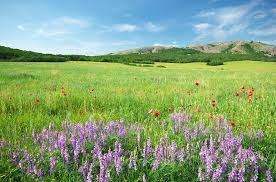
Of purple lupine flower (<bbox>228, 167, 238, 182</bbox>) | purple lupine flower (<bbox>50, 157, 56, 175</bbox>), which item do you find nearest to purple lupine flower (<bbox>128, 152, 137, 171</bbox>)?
purple lupine flower (<bbox>50, 157, 56, 175</bbox>)

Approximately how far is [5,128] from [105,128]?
180 cm

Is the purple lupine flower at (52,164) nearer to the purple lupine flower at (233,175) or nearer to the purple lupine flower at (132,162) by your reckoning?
the purple lupine flower at (132,162)

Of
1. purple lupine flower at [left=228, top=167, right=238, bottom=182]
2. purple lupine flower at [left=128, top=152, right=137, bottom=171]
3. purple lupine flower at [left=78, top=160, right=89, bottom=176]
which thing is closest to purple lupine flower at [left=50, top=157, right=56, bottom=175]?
purple lupine flower at [left=78, top=160, right=89, bottom=176]

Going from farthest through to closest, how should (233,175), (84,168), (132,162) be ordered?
(132,162) → (84,168) → (233,175)

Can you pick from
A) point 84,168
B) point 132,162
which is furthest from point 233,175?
point 84,168

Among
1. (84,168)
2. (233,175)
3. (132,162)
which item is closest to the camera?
(233,175)

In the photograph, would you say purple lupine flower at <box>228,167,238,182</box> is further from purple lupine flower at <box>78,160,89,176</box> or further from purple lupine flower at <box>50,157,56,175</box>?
purple lupine flower at <box>50,157,56,175</box>

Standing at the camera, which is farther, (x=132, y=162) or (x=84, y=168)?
(x=132, y=162)

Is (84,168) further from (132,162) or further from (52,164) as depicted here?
(132,162)

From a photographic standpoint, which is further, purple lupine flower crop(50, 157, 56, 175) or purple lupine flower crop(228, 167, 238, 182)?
purple lupine flower crop(50, 157, 56, 175)

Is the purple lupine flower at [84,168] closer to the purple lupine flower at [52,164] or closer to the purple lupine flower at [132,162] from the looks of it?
the purple lupine flower at [52,164]

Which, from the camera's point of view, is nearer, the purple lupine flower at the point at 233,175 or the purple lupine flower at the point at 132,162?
the purple lupine flower at the point at 233,175

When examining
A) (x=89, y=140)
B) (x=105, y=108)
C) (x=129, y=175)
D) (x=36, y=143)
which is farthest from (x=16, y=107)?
(x=129, y=175)

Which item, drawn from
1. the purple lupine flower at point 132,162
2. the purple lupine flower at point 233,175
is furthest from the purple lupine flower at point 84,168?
the purple lupine flower at point 233,175
